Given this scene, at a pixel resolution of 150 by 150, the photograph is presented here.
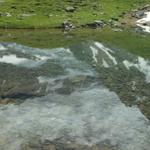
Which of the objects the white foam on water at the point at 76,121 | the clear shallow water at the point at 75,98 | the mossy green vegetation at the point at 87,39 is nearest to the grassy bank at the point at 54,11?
the mossy green vegetation at the point at 87,39

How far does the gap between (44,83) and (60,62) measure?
12.1 meters

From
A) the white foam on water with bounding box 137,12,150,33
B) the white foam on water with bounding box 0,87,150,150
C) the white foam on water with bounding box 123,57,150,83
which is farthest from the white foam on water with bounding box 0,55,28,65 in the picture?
the white foam on water with bounding box 137,12,150,33

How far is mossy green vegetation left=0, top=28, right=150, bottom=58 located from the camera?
73.0 metres

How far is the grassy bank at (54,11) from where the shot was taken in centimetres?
10794

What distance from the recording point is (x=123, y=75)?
163ft

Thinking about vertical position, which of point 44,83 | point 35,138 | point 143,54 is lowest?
point 143,54

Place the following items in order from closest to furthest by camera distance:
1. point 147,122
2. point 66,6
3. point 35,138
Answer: point 35,138 < point 147,122 < point 66,6

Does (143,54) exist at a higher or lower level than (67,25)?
higher

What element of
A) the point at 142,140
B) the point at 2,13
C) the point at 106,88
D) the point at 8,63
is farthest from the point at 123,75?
the point at 2,13

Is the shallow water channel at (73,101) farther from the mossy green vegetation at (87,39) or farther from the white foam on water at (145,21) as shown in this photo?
the white foam on water at (145,21)

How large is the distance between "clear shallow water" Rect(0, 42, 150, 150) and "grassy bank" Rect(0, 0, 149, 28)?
1769 inches

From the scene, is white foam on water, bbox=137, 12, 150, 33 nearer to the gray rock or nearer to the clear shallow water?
the gray rock

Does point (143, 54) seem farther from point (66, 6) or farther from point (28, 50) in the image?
point (66, 6)

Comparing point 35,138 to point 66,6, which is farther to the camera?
point 66,6
